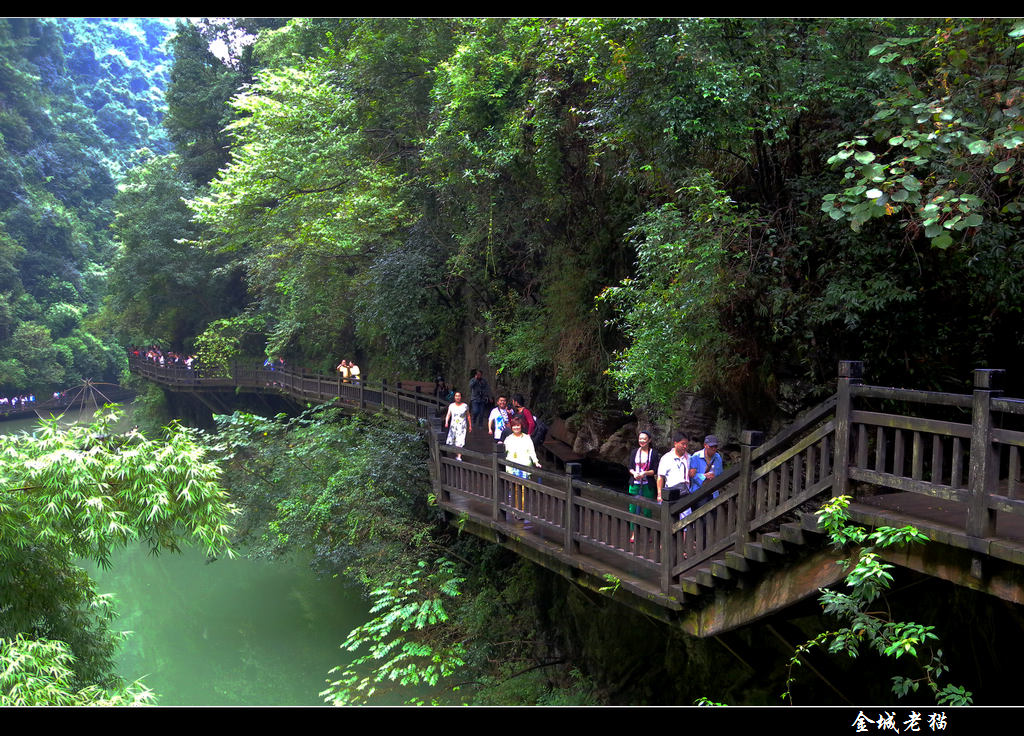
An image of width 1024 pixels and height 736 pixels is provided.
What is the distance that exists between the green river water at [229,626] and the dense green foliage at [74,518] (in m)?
6.05

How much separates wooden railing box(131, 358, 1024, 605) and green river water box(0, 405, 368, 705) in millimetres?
5613

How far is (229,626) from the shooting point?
1570cm

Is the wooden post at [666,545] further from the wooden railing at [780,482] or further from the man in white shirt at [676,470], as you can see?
the man in white shirt at [676,470]

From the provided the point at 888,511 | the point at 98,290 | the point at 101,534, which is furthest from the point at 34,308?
the point at 888,511

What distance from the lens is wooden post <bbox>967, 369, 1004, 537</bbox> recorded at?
3.93m

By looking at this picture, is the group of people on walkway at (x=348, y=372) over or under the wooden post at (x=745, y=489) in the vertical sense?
over

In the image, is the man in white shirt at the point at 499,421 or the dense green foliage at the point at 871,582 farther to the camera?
the man in white shirt at the point at 499,421

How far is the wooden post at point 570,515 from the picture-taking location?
24.2 feet

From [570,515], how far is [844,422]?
10.9 feet

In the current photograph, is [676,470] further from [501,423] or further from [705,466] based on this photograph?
[501,423]

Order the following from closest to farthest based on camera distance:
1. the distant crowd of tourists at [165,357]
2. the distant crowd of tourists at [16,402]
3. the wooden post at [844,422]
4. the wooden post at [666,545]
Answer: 1. the wooden post at [844,422]
2. the wooden post at [666,545]
3. the distant crowd of tourists at [16,402]
4. the distant crowd of tourists at [165,357]

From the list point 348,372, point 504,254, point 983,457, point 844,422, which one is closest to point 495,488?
point 844,422

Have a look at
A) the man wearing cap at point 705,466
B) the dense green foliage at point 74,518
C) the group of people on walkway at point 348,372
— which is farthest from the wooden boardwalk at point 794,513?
the group of people on walkway at point 348,372
